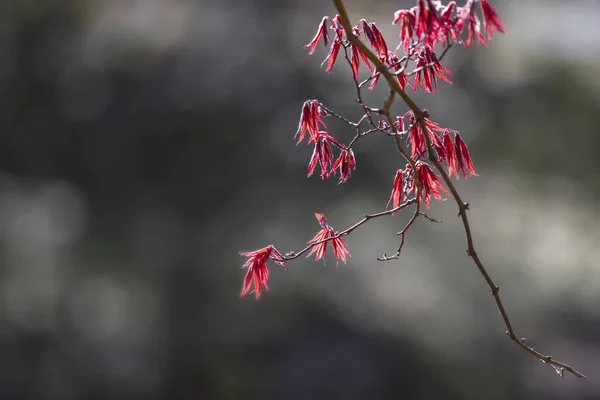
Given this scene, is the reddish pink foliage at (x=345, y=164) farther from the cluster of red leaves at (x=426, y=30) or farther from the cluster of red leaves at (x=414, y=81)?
the cluster of red leaves at (x=426, y=30)

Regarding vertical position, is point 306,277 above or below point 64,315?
above

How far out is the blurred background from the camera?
3807mm

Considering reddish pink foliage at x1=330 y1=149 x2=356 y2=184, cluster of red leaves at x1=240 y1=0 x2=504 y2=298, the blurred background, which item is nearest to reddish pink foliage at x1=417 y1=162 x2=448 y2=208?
cluster of red leaves at x1=240 y1=0 x2=504 y2=298

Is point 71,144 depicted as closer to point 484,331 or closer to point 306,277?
point 306,277

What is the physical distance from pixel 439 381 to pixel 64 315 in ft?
7.44

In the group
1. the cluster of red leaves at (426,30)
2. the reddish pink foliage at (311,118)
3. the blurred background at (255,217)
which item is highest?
the blurred background at (255,217)

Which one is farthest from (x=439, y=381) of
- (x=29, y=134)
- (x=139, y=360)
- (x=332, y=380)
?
(x=29, y=134)

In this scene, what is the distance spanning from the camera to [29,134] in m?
4.62

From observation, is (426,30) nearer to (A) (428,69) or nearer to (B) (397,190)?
(A) (428,69)

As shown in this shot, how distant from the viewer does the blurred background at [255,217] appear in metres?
3.81

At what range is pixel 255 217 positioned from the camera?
14.4 ft

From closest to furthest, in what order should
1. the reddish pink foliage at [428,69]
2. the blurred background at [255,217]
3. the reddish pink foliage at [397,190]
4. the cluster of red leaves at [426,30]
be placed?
1. the cluster of red leaves at [426,30]
2. the reddish pink foliage at [428,69]
3. the reddish pink foliage at [397,190]
4. the blurred background at [255,217]

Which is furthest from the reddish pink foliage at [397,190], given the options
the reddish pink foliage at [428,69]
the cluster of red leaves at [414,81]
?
the reddish pink foliage at [428,69]

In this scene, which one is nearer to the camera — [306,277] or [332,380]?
[332,380]
